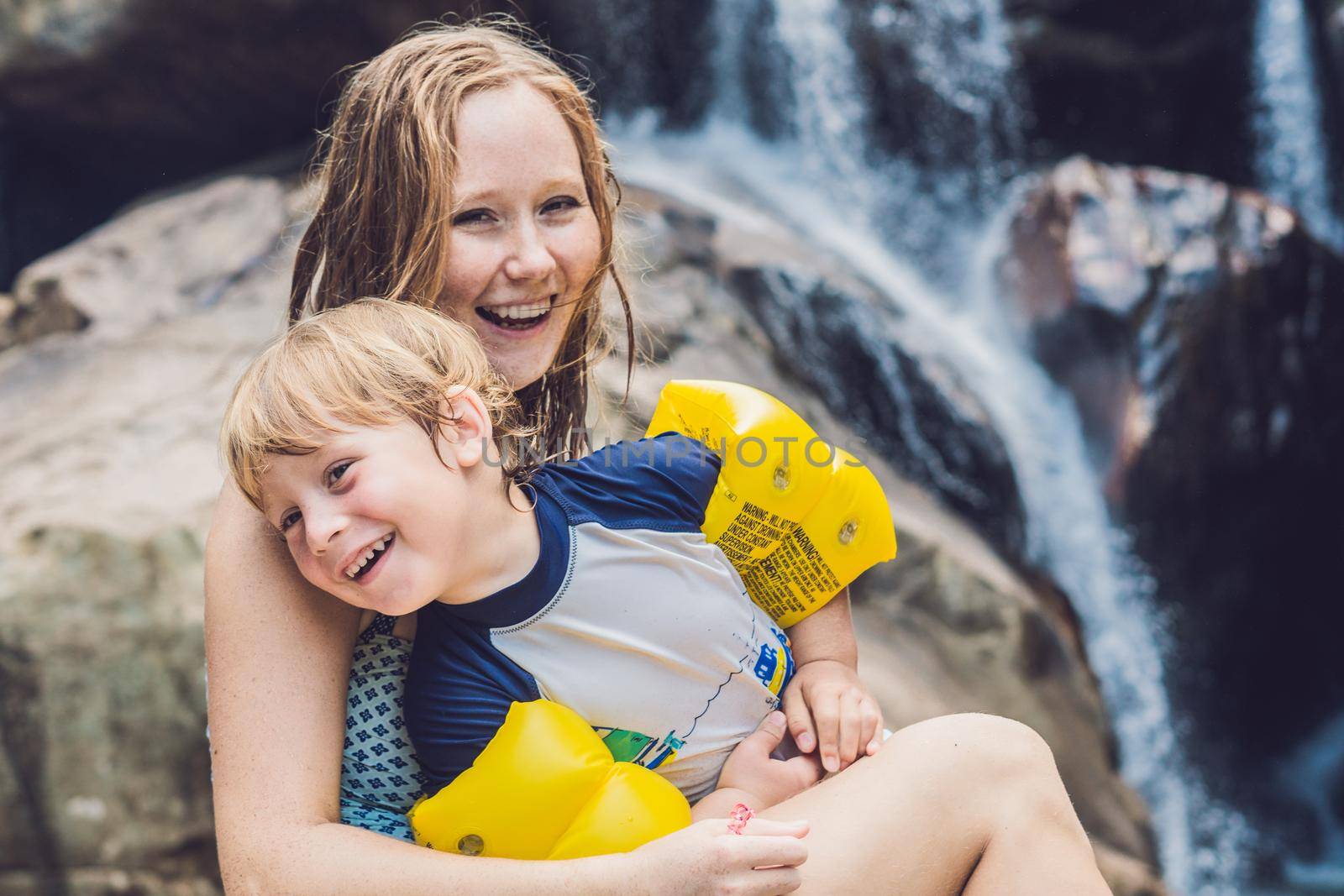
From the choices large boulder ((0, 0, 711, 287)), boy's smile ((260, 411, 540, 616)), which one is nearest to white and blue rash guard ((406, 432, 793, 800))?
boy's smile ((260, 411, 540, 616))

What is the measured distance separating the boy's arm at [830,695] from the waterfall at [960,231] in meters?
2.85

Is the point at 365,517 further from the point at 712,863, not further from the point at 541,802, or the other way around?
the point at 712,863

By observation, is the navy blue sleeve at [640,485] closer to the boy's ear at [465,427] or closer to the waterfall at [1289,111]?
the boy's ear at [465,427]

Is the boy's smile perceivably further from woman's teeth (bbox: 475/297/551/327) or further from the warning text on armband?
the warning text on armband

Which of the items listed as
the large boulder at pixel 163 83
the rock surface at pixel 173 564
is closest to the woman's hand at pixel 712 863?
the rock surface at pixel 173 564

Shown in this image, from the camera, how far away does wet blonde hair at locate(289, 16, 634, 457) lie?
1497mm

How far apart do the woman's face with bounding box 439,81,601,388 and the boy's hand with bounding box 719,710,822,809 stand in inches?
22.2

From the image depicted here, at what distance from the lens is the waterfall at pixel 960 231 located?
443 centimetres

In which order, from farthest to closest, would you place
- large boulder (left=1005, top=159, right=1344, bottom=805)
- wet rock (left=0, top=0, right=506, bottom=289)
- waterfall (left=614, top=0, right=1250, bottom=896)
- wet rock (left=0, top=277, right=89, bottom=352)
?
wet rock (left=0, top=0, right=506, bottom=289) → large boulder (left=1005, top=159, right=1344, bottom=805) → waterfall (left=614, top=0, right=1250, bottom=896) → wet rock (left=0, top=277, right=89, bottom=352)

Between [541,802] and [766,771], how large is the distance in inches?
12.0

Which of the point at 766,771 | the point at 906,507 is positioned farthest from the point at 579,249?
the point at 906,507

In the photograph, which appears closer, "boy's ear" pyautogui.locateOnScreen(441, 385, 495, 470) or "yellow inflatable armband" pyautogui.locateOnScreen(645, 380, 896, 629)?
"boy's ear" pyautogui.locateOnScreen(441, 385, 495, 470)

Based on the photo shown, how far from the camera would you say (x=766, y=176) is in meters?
5.92

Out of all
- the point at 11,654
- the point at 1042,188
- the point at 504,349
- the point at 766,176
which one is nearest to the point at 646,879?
the point at 504,349
